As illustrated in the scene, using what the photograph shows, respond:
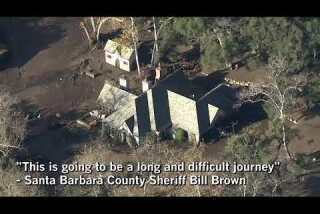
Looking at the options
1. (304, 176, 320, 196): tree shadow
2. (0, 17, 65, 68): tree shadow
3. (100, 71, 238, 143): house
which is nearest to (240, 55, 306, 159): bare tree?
→ (304, 176, 320, 196): tree shadow

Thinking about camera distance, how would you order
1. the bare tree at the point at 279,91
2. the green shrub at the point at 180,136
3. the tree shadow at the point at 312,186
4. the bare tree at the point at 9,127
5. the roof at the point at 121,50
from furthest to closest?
A: 1. the roof at the point at 121,50
2. the green shrub at the point at 180,136
3. the bare tree at the point at 279,91
4. the bare tree at the point at 9,127
5. the tree shadow at the point at 312,186

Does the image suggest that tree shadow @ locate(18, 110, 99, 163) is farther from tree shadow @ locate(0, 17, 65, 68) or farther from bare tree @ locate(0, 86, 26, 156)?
tree shadow @ locate(0, 17, 65, 68)

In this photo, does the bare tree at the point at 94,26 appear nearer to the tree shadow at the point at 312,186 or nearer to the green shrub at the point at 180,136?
the green shrub at the point at 180,136

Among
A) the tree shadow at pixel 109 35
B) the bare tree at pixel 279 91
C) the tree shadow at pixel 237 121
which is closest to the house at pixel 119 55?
the tree shadow at pixel 109 35

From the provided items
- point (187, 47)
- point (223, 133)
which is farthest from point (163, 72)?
point (223, 133)

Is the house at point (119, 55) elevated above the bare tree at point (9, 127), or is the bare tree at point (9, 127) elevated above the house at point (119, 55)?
the house at point (119, 55)

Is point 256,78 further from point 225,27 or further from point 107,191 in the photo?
point 107,191
